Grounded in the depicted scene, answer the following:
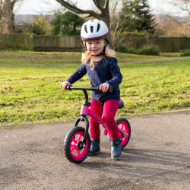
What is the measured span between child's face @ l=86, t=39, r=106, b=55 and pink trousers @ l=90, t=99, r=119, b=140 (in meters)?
0.63

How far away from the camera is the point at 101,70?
10.7 feet

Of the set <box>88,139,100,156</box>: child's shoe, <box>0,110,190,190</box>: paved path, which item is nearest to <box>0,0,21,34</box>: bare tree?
<box>0,110,190,190</box>: paved path

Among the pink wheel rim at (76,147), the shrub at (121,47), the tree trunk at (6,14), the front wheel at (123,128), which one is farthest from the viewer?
the shrub at (121,47)

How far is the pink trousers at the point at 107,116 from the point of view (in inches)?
130

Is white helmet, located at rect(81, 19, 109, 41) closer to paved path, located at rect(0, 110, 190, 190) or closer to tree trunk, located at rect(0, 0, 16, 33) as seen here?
paved path, located at rect(0, 110, 190, 190)

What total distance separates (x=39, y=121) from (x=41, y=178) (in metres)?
2.15

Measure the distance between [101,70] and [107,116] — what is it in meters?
0.57

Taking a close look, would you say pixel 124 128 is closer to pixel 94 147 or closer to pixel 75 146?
pixel 94 147

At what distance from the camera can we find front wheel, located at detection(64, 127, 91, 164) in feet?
10.2

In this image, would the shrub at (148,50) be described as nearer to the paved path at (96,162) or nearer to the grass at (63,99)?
the grass at (63,99)

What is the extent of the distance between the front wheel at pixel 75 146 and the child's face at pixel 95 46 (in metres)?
0.96

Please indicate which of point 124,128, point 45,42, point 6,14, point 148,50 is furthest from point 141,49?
point 124,128

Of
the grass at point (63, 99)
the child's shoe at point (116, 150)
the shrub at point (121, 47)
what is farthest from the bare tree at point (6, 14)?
the child's shoe at point (116, 150)

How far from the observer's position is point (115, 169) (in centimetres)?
316
